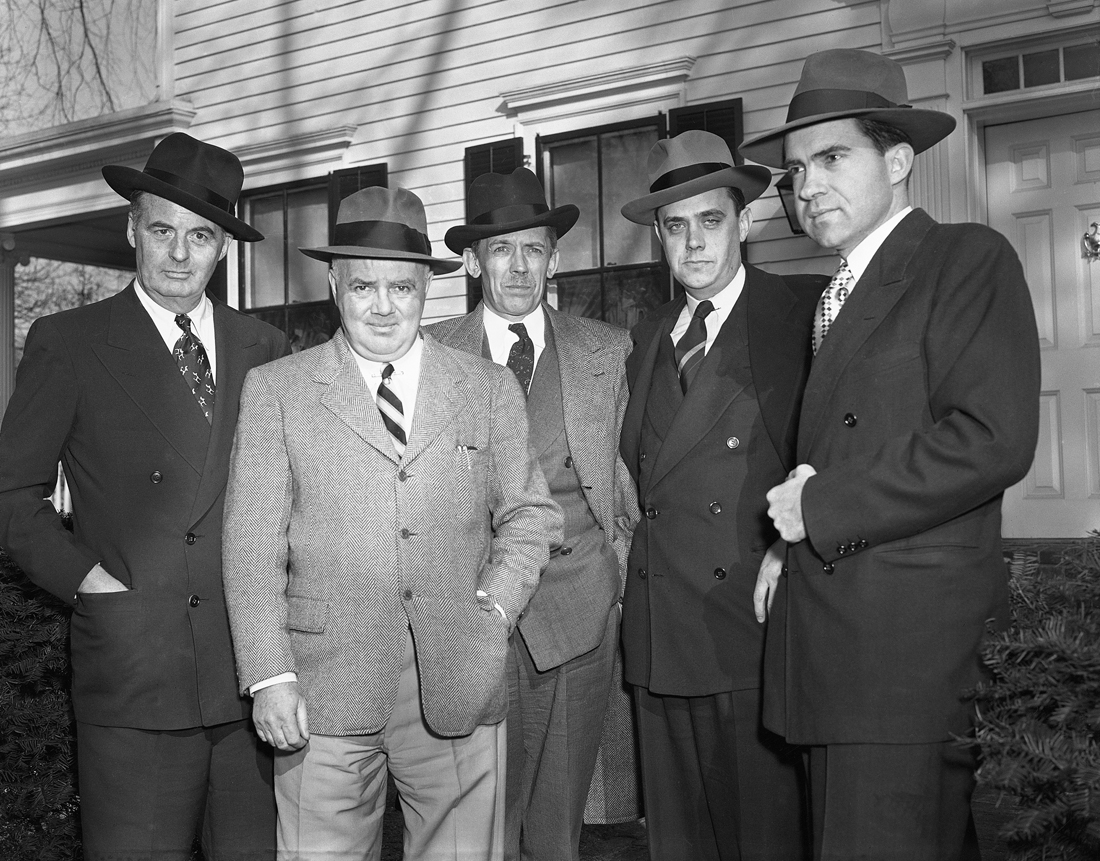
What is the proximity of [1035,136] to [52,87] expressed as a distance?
32.5ft

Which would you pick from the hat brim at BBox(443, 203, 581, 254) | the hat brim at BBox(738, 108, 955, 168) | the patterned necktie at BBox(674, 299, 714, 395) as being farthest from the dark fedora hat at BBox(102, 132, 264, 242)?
the hat brim at BBox(738, 108, 955, 168)

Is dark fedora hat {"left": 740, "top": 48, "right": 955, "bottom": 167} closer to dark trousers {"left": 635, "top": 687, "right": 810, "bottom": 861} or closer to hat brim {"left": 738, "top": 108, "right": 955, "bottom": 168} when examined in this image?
hat brim {"left": 738, "top": 108, "right": 955, "bottom": 168}

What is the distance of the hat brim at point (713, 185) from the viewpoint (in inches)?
142

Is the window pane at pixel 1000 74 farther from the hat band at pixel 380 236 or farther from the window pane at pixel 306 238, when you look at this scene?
the window pane at pixel 306 238

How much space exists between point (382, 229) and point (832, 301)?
127 centimetres

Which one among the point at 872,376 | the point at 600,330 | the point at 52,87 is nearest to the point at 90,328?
the point at 600,330

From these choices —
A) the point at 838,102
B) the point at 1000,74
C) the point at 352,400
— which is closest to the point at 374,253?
the point at 352,400

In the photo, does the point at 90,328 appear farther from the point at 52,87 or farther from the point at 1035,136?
the point at 52,87

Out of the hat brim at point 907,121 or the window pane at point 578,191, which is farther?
the window pane at point 578,191

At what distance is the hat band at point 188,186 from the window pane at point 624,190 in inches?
187

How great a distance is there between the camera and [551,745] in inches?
148

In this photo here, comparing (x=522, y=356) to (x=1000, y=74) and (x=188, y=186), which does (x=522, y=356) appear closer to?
(x=188, y=186)

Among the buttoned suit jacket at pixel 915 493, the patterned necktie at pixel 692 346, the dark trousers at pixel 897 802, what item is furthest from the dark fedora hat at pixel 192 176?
the dark trousers at pixel 897 802

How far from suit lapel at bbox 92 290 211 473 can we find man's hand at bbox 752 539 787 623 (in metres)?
1.65
